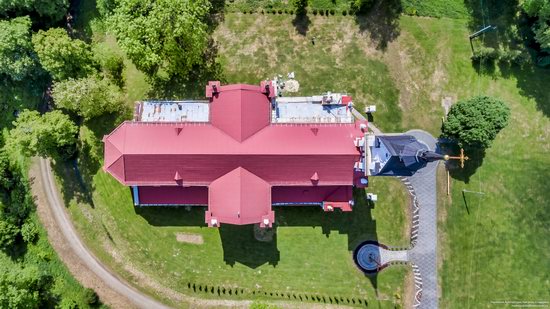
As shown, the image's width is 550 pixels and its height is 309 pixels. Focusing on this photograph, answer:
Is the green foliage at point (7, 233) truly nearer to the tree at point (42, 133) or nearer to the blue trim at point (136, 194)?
the tree at point (42, 133)

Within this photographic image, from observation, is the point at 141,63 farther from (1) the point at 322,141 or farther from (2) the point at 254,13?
(1) the point at 322,141

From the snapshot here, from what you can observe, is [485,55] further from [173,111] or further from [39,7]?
[39,7]

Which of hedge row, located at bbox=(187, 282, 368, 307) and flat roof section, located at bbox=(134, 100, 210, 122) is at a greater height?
flat roof section, located at bbox=(134, 100, 210, 122)

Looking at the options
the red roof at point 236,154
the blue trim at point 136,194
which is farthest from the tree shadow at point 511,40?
the blue trim at point 136,194

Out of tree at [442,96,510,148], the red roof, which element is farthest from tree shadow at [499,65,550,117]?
the red roof

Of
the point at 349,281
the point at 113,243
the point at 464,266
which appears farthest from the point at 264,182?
the point at 464,266

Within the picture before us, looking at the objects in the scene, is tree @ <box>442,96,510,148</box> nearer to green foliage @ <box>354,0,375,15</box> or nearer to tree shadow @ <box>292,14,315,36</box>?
green foliage @ <box>354,0,375,15</box>
